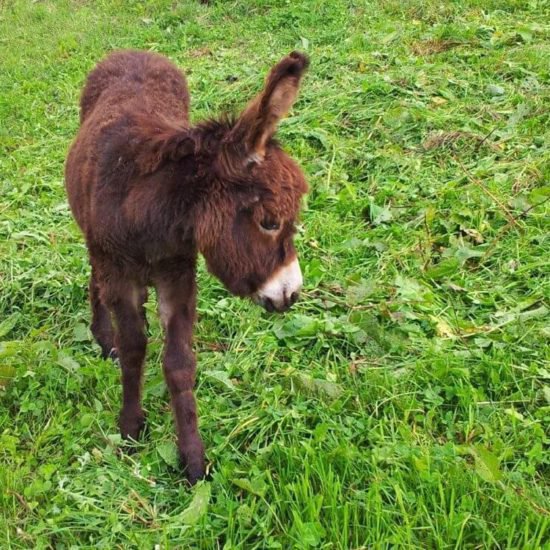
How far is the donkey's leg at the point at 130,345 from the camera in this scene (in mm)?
2902

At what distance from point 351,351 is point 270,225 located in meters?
1.13

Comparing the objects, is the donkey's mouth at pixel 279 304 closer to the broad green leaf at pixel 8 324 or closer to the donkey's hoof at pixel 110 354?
the donkey's hoof at pixel 110 354

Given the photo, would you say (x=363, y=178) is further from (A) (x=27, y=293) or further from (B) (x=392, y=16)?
(B) (x=392, y=16)

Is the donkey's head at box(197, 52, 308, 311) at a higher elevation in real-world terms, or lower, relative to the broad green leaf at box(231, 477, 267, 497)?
higher

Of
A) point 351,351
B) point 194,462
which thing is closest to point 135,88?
point 351,351

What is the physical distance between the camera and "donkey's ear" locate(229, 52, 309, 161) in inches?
84.3

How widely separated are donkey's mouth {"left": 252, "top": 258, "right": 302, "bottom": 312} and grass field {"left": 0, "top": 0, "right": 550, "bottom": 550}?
1.88ft

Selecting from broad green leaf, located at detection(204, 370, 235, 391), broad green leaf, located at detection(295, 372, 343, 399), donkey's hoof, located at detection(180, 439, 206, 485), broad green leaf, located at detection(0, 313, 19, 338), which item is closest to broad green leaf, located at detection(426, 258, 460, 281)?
broad green leaf, located at detection(295, 372, 343, 399)

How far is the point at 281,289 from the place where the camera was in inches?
99.3

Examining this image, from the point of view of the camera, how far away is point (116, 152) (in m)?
2.68

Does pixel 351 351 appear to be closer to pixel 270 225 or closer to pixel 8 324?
pixel 270 225

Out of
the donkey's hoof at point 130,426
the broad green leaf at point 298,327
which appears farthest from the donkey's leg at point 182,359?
the broad green leaf at point 298,327

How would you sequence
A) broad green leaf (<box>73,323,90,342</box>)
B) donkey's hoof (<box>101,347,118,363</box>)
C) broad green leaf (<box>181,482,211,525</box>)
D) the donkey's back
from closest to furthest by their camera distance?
broad green leaf (<box>181,482,211,525</box>) < the donkey's back < donkey's hoof (<box>101,347,118,363</box>) < broad green leaf (<box>73,323,90,342</box>)

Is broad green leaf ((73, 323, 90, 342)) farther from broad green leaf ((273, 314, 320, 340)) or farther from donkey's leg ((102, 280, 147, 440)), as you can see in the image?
broad green leaf ((273, 314, 320, 340))
